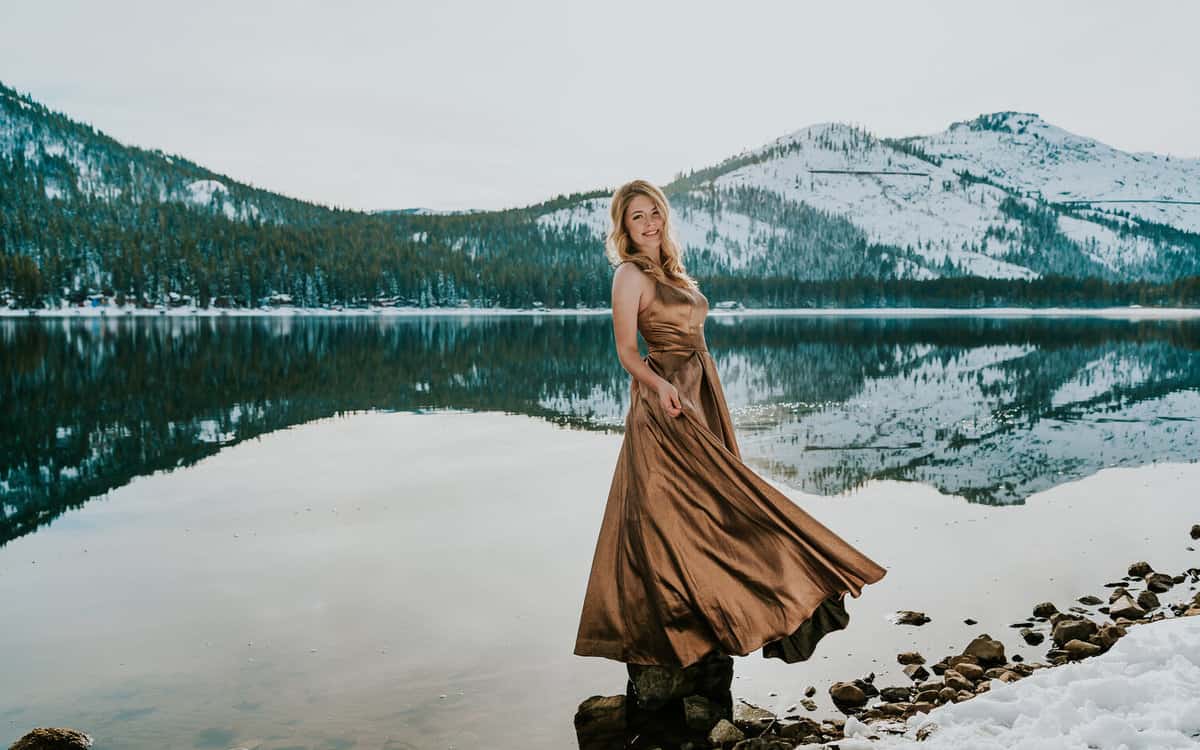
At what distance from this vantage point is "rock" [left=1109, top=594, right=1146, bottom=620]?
21.8 feet

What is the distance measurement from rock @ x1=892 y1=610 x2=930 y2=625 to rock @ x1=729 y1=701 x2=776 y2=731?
194 centimetres

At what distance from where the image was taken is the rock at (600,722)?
4973 mm

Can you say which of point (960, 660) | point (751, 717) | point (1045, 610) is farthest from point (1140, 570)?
point (751, 717)

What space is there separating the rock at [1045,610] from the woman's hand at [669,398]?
3789 mm

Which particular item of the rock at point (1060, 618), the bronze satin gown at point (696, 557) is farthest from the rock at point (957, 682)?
the rock at point (1060, 618)

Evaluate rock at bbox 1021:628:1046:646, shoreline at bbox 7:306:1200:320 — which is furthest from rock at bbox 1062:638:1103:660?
shoreline at bbox 7:306:1200:320

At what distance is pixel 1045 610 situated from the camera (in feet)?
22.2

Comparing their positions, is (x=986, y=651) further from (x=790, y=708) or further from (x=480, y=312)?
(x=480, y=312)

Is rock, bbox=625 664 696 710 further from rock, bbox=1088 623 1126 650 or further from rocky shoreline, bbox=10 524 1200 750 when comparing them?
rock, bbox=1088 623 1126 650

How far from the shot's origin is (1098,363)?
3341 centimetres

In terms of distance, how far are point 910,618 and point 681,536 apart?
2.62 meters

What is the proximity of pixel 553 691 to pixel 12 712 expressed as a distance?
3318mm

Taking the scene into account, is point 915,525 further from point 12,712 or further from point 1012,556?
point 12,712

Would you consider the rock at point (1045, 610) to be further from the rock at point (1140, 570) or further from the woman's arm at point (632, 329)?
the woman's arm at point (632, 329)
